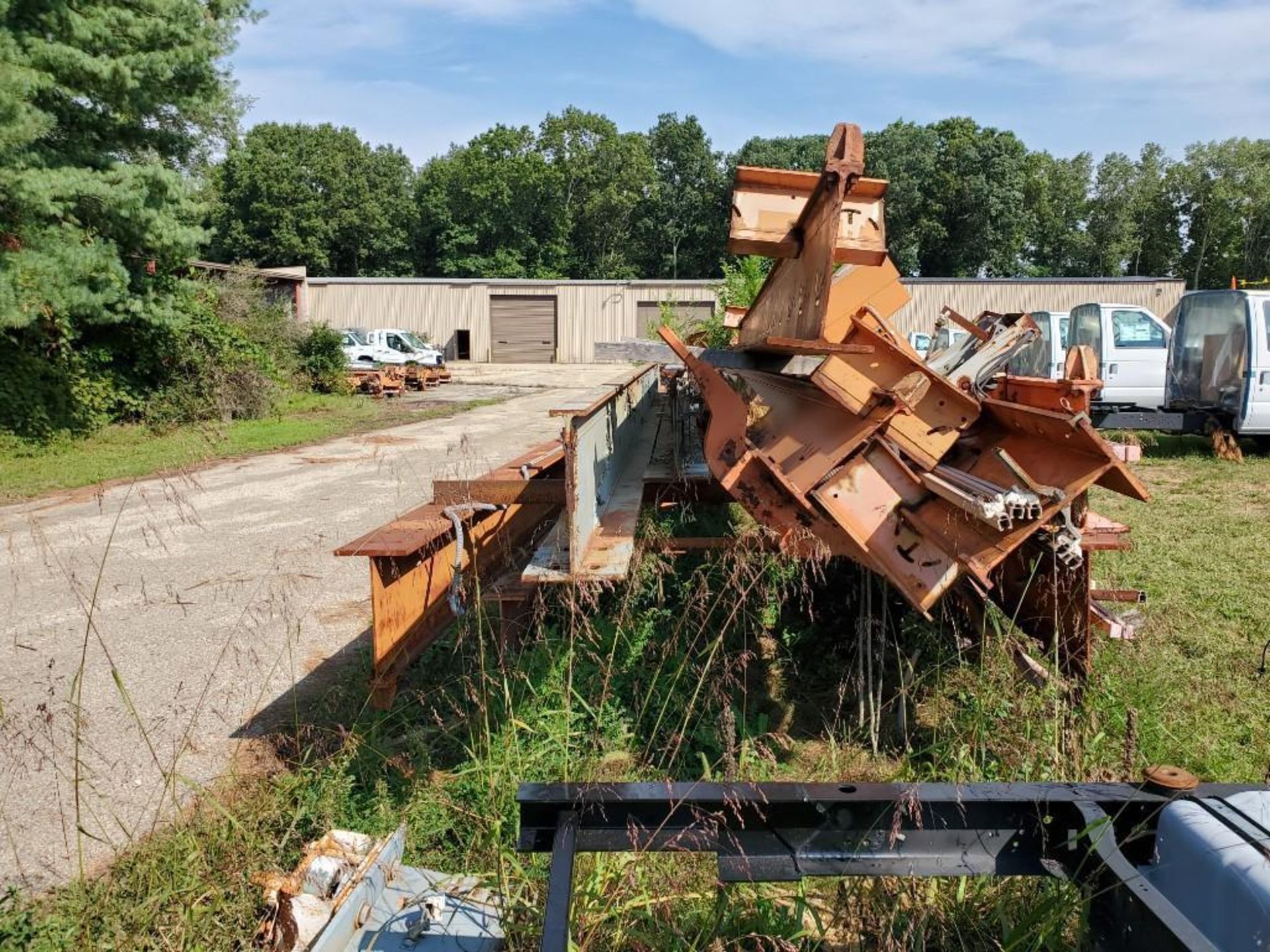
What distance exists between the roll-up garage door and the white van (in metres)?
28.1

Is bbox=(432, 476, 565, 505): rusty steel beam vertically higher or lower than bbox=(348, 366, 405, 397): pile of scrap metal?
higher

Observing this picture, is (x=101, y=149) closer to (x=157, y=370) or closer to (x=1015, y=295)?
(x=157, y=370)

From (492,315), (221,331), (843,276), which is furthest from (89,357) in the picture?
(492,315)

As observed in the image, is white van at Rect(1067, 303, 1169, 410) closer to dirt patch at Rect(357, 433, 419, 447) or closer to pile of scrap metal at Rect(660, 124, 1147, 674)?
dirt patch at Rect(357, 433, 419, 447)

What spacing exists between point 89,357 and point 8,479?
164 inches

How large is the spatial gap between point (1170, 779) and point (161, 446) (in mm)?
13574

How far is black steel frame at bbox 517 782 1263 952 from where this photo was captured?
1838mm

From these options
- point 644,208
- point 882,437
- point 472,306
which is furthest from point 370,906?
point 644,208

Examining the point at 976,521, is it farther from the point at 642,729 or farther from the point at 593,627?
the point at 593,627

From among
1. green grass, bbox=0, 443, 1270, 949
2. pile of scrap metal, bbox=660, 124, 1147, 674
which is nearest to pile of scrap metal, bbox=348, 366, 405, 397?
green grass, bbox=0, 443, 1270, 949

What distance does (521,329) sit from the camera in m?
39.7

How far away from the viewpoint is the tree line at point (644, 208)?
56156mm

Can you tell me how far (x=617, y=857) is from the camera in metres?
2.58

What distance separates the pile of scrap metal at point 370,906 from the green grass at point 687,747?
120mm
